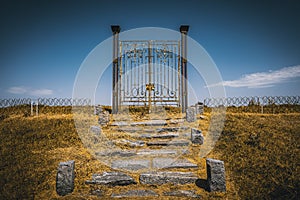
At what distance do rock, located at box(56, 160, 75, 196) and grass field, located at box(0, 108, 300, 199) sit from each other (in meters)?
0.11

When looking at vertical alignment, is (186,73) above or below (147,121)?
above

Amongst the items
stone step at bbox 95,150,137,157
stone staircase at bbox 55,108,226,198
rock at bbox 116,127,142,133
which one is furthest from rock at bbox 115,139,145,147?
rock at bbox 116,127,142,133

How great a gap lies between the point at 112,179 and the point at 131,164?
0.55 meters

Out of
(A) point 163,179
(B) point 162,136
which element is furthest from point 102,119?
(A) point 163,179

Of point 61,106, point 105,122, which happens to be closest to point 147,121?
point 105,122

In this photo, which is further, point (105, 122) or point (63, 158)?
point (105, 122)

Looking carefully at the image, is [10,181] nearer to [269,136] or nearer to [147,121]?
[147,121]

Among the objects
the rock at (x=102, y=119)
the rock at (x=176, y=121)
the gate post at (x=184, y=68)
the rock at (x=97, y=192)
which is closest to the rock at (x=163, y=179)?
the rock at (x=97, y=192)

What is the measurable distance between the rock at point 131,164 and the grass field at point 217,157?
0.82 ft

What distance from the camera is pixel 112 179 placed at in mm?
3584

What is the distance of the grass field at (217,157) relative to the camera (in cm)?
335

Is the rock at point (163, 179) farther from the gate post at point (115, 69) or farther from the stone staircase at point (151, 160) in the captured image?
the gate post at point (115, 69)

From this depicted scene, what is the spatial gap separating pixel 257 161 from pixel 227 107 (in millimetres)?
6693

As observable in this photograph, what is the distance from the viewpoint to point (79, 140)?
5.44 metres
